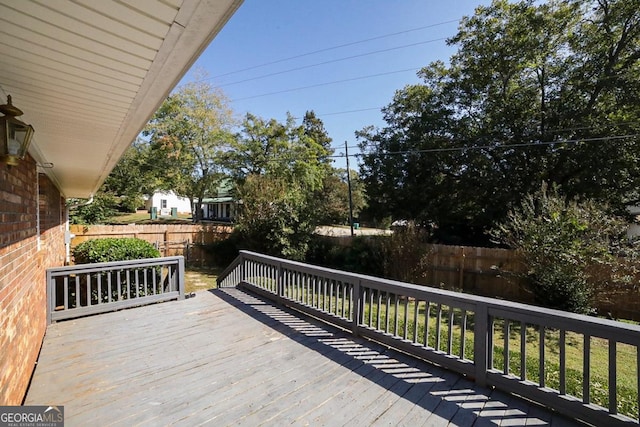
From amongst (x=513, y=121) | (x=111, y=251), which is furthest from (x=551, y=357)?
(x=513, y=121)

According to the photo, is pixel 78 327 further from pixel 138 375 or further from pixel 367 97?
pixel 367 97

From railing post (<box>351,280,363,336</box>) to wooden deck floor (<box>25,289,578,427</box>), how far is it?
16cm

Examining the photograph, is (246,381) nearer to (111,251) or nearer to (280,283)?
(280,283)

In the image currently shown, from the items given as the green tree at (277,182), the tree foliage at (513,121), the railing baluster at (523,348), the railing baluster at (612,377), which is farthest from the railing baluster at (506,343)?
the tree foliage at (513,121)

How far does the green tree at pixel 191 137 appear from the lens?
54.3ft

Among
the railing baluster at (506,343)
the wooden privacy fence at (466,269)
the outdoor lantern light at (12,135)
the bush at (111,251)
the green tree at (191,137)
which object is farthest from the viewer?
the green tree at (191,137)

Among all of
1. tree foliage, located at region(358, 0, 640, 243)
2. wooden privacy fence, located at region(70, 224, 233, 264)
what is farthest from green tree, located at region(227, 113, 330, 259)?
tree foliage, located at region(358, 0, 640, 243)

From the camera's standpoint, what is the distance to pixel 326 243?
37.3 feet

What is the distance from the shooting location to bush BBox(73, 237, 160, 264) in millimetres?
6059

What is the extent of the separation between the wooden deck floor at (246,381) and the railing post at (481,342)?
0.38 feet

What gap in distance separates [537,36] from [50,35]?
1303 cm

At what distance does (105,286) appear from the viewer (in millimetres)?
5660

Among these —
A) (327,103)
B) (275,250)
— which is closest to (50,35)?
(275,250)

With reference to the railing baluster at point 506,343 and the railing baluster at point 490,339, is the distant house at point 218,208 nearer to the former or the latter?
the railing baluster at point 490,339
